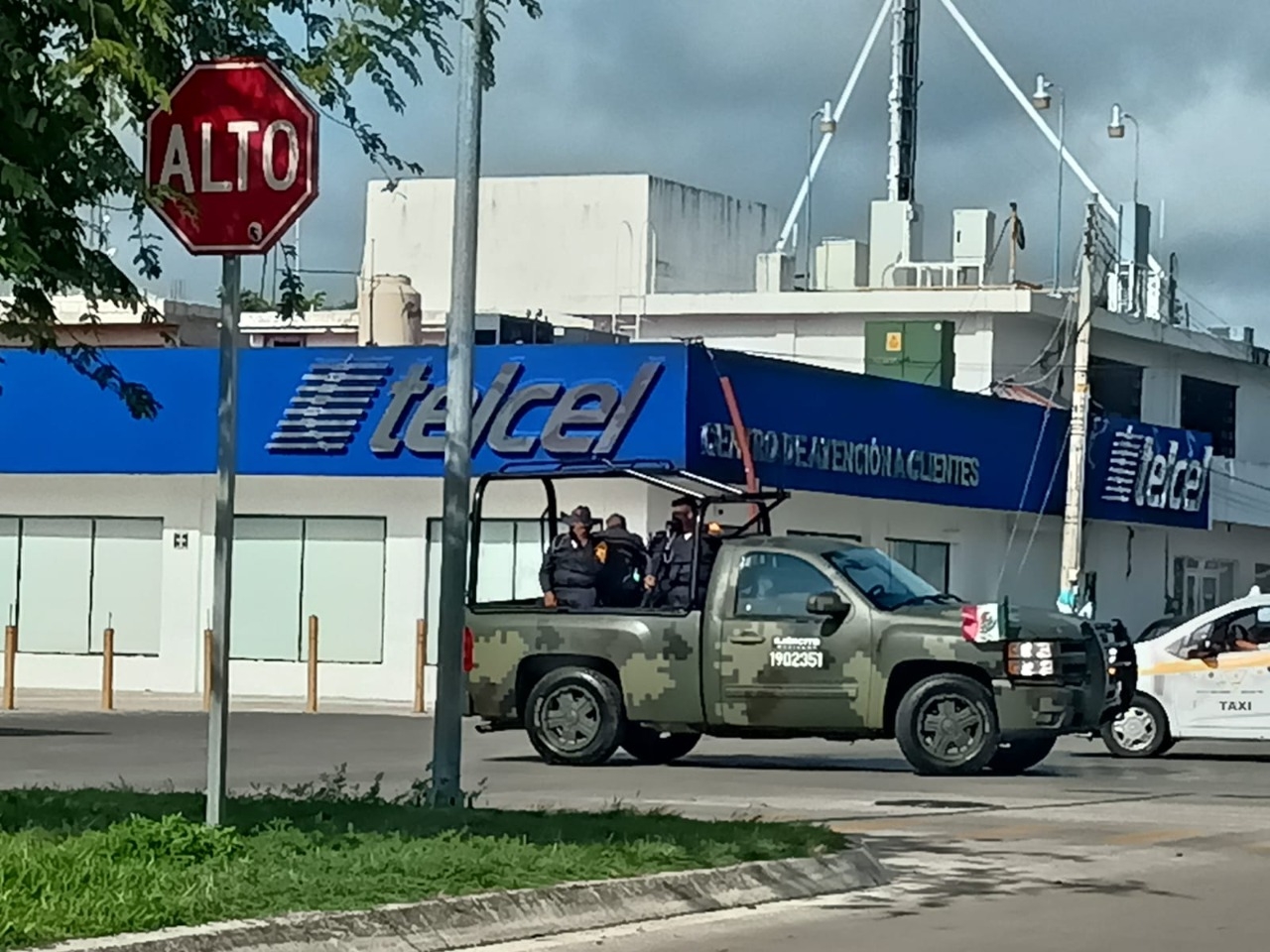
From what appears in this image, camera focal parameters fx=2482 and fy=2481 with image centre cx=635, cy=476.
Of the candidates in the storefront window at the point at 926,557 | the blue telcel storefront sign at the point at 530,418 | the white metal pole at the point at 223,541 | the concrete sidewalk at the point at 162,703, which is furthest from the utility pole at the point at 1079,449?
the white metal pole at the point at 223,541

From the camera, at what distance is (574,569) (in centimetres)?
2273

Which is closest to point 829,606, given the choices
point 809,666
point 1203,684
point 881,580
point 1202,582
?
point 809,666

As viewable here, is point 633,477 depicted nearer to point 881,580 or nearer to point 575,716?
point 575,716

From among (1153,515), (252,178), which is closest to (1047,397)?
(1153,515)

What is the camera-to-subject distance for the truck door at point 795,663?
2138cm

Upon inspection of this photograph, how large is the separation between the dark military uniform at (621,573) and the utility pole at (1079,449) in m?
14.6

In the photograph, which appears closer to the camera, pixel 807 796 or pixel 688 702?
pixel 807 796

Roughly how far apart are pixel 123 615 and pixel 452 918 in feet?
88.8

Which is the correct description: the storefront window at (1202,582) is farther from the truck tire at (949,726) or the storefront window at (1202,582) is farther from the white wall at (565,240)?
the truck tire at (949,726)

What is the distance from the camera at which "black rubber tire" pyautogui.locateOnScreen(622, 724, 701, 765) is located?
76.1 ft

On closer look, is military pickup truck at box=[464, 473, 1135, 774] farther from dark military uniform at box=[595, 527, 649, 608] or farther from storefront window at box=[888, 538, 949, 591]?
storefront window at box=[888, 538, 949, 591]

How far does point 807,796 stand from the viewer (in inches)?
745

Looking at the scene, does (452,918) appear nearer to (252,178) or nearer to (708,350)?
(252,178)

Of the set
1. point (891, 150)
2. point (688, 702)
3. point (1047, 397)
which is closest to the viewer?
point (688, 702)
